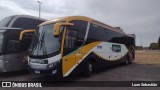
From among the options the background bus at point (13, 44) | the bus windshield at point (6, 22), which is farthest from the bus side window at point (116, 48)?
the bus windshield at point (6, 22)

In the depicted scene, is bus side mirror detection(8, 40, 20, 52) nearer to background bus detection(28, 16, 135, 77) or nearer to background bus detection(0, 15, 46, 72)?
background bus detection(0, 15, 46, 72)

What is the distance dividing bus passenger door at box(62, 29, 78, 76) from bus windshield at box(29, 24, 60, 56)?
21.5 inches

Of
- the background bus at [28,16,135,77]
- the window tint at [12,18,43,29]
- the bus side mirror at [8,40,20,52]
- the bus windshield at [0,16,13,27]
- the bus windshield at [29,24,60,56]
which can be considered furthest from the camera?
the window tint at [12,18,43,29]

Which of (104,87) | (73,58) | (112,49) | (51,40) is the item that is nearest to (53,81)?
(73,58)

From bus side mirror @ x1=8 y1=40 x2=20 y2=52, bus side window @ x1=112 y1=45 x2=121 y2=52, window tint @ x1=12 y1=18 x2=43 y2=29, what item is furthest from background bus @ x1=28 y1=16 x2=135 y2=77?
window tint @ x1=12 y1=18 x2=43 y2=29

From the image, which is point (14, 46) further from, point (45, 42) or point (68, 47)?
point (68, 47)

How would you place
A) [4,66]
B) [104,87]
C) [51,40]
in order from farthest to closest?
[4,66] < [51,40] < [104,87]

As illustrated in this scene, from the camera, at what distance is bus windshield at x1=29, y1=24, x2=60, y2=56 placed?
967 centimetres

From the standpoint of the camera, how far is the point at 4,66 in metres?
11.7

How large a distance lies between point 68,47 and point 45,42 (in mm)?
1144

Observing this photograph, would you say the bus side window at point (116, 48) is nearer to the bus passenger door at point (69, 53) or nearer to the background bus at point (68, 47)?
the background bus at point (68, 47)

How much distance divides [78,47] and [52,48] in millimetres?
1811

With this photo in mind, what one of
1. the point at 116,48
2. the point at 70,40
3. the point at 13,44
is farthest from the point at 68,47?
the point at 116,48

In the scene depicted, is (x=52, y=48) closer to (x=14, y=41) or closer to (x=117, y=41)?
(x=14, y=41)
